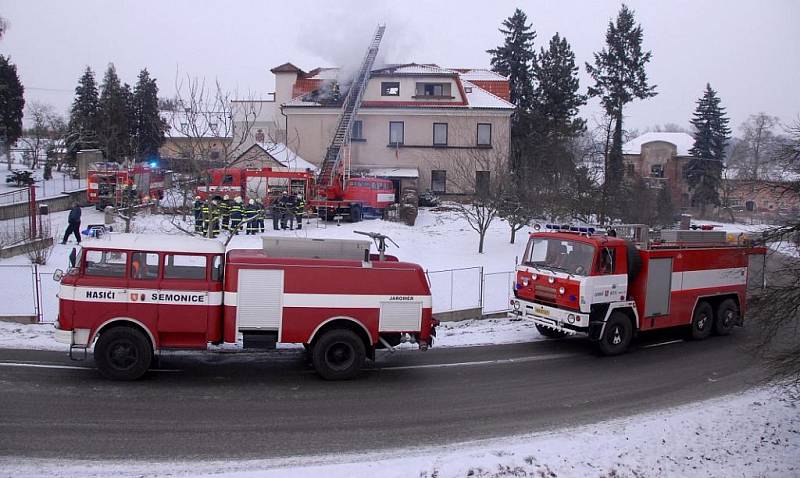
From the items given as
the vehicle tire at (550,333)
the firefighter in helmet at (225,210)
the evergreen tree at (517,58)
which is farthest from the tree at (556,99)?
the vehicle tire at (550,333)

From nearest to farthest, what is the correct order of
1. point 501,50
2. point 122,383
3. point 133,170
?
1. point 122,383
2. point 133,170
3. point 501,50

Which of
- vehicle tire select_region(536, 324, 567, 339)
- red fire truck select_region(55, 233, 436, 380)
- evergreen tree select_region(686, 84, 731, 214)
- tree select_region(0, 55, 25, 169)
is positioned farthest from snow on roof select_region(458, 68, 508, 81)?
red fire truck select_region(55, 233, 436, 380)

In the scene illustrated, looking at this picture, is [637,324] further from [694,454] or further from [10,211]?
[10,211]

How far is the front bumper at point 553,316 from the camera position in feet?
45.5

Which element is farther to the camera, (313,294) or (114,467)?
(313,294)

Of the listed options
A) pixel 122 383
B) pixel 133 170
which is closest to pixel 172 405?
pixel 122 383

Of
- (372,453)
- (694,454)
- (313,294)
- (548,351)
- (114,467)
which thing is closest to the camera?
(114,467)

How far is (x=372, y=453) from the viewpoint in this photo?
27.7ft

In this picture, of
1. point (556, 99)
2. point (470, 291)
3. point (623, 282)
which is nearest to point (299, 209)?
point (470, 291)

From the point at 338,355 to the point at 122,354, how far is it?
3643 millimetres

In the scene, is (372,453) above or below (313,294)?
below

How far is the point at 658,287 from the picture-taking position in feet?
50.0

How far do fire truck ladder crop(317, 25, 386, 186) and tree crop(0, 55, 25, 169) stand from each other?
24252 millimetres

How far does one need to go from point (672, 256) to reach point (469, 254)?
42.1 ft
